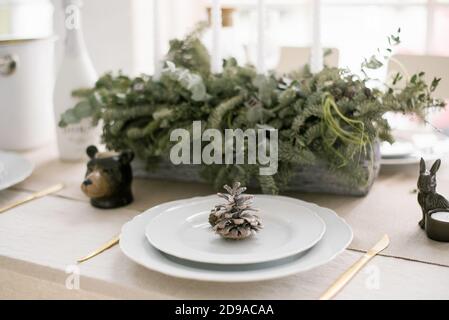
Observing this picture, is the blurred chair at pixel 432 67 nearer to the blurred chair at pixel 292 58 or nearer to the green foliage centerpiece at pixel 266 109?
the green foliage centerpiece at pixel 266 109

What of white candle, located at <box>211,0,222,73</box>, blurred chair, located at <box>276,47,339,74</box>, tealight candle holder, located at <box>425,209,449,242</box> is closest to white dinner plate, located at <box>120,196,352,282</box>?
tealight candle holder, located at <box>425,209,449,242</box>

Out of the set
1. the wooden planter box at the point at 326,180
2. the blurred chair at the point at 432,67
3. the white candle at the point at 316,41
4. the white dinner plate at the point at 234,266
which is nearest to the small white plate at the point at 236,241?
the white dinner plate at the point at 234,266

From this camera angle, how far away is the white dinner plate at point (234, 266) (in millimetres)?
716

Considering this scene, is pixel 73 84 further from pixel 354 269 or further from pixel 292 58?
pixel 354 269

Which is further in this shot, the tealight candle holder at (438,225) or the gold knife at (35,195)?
the gold knife at (35,195)

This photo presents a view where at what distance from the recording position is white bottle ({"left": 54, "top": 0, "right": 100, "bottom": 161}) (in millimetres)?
1252

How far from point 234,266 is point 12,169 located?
0.59m

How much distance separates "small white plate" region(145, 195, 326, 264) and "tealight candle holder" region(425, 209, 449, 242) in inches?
6.1

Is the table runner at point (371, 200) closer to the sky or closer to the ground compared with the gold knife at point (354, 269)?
closer to the sky

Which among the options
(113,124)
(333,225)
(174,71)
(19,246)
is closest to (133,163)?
(113,124)

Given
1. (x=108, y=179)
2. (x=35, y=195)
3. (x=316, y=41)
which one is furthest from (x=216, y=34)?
(x=35, y=195)

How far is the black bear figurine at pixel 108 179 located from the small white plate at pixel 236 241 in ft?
0.49

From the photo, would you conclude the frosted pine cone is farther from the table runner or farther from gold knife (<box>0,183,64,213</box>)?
gold knife (<box>0,183,64,213</box>)
